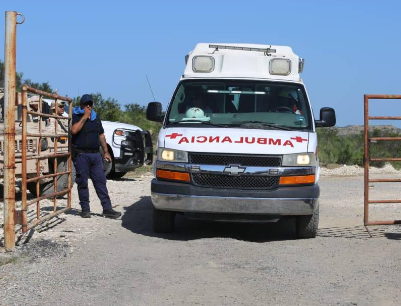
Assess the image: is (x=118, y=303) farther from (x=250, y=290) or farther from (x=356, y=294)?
(x=356, y=294)

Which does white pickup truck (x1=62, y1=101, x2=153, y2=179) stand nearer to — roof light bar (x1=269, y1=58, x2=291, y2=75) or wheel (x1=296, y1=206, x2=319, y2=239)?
roof light bar (x1=269, y1=58, x2=291, y2=75)

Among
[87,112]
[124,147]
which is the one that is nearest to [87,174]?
[87,112]

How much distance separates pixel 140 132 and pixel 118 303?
11642 mm

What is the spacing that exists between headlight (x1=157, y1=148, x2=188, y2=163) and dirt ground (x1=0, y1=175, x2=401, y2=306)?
104 centimetres

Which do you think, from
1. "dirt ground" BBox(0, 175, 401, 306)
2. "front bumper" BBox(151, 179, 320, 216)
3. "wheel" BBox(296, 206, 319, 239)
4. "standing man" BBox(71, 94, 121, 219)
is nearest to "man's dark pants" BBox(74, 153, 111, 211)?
Result: "standing man" BBox(71, 94, 121, 219)

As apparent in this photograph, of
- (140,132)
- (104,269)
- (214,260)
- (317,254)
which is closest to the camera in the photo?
(104,269)

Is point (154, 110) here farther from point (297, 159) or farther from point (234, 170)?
point (297, 159)

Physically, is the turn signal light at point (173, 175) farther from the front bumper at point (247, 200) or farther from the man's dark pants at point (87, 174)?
the man's dark pants at point (87, 174)

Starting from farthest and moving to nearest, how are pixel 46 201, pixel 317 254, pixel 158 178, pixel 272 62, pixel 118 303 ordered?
pixel 46 201
pixel 272 62
pixel 158 178
pixel 317 254
pixel 118 303

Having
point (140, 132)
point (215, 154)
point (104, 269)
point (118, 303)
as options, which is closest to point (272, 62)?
point (215, 154)

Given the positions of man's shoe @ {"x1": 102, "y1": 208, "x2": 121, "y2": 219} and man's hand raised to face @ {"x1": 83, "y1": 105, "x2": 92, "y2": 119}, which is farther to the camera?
man's shoe @ {"x1": 102, "y1": 208, "x2": 121, "y2": 219}

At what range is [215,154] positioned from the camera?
359 inches

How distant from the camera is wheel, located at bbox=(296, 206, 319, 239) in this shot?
9578 mm

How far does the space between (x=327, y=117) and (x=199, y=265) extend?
11.6ft
